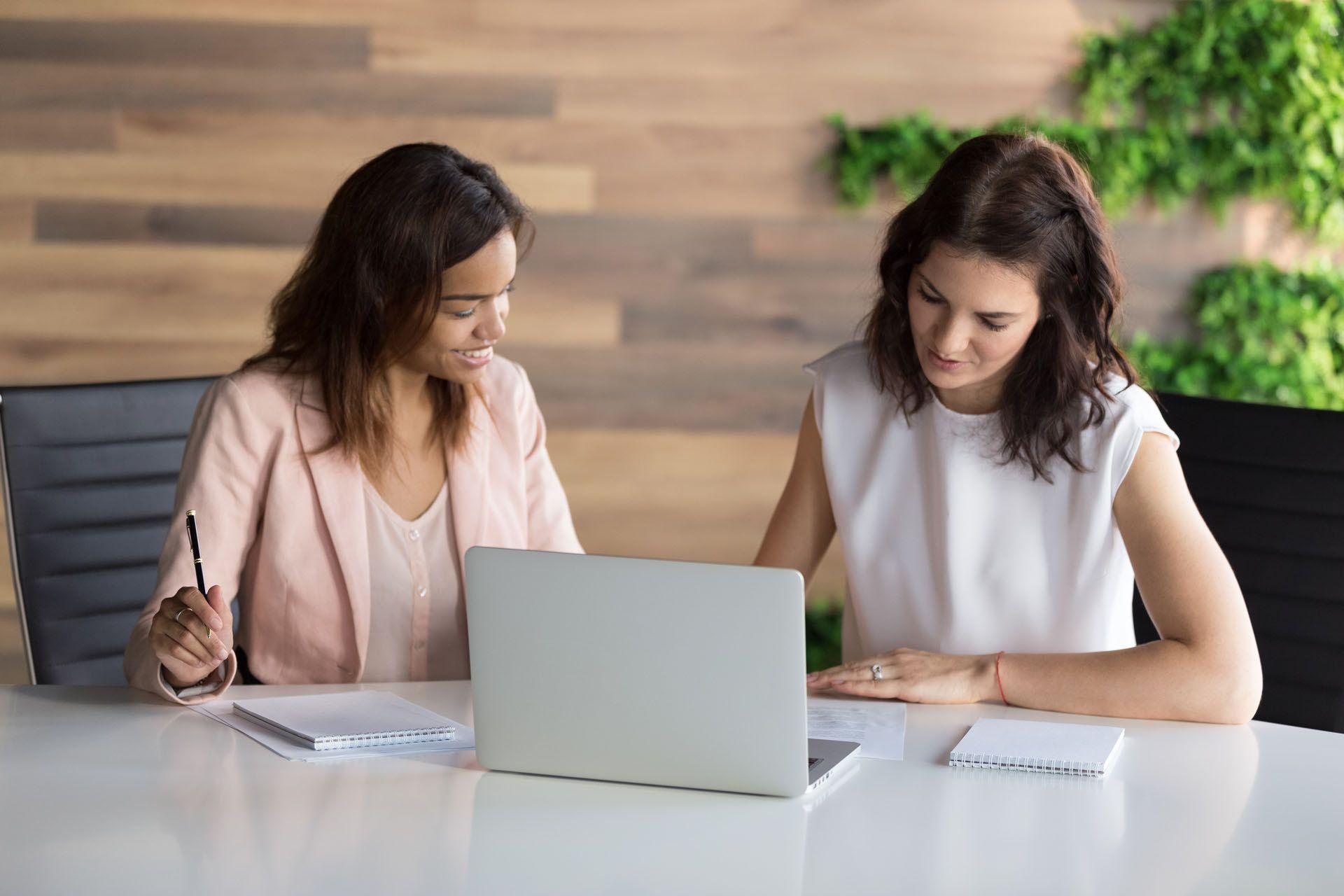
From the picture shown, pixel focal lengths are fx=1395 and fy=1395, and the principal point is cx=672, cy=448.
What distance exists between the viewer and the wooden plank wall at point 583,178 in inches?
142

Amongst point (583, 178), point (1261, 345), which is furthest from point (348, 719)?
point (1261, 345)

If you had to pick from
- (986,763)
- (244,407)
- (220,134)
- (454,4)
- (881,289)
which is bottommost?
(986,763)

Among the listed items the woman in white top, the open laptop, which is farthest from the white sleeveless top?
the open laptop

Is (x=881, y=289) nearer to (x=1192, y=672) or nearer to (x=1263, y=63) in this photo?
(x=1192, y=672)

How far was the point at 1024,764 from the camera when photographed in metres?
1.43

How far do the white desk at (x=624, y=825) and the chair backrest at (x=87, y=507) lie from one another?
27.6 inches

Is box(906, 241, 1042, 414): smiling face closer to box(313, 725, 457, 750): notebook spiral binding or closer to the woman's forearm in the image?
the woman's forearm

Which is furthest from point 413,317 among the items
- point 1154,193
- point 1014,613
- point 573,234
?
point 1154,193

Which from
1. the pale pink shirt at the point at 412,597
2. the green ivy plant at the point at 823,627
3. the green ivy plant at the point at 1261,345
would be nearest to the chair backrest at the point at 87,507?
the pale pink shirt at the point at 412,597

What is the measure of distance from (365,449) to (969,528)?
34.4 inches

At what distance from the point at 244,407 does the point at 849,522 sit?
89 cm

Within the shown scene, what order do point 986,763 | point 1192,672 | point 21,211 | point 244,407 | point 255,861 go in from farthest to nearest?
point 21,211 < point 244,407 < point 1192,672 < point 986,763 < point 255,861

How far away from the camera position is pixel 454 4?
362 cm

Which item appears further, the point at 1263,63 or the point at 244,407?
the point at 1263,63
